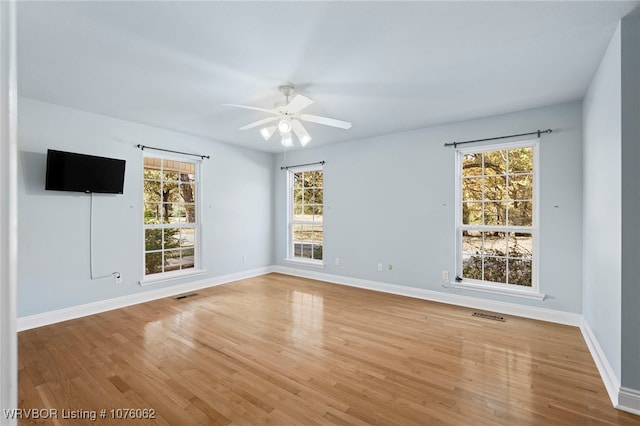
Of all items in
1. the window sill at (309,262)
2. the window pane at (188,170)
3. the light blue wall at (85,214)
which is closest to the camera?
the light blue wall at (85,214)

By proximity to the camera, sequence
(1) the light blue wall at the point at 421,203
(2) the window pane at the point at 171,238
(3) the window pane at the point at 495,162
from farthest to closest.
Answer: (2) the window pane at the point at 171,238 → (3) the window pane at the point at 495,162 → (1) the light blue wall at the point at 421,203

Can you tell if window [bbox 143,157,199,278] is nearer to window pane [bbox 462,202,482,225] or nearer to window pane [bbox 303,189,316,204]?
window pane [bbox 303,189,316,204]

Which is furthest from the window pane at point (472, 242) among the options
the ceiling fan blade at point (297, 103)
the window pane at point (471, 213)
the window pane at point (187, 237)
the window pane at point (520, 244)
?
the window pane at point (187, 237)

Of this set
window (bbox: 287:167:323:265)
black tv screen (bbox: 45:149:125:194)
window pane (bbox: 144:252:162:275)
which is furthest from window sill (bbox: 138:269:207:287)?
window (bbox: 287:167:323:265)

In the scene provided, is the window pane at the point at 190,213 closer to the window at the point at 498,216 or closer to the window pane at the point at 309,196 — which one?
the window pane at the point at 309,196

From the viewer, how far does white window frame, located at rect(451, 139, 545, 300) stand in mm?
3792

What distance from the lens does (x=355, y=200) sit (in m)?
5.34

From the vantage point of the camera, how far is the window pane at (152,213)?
15.0 feet

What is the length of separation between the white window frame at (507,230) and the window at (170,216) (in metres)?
3.98

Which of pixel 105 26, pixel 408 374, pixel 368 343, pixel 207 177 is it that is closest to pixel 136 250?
pixel 207 177

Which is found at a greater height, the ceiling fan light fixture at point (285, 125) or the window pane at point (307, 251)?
the ceiling fan light fixture at point (285, 125)

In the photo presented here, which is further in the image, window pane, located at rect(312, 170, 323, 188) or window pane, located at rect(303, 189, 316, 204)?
window pane, located at rect(303, 189, 316, 204)

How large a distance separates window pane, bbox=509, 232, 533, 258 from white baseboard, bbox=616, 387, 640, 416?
2011mm

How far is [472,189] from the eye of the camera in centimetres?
430
